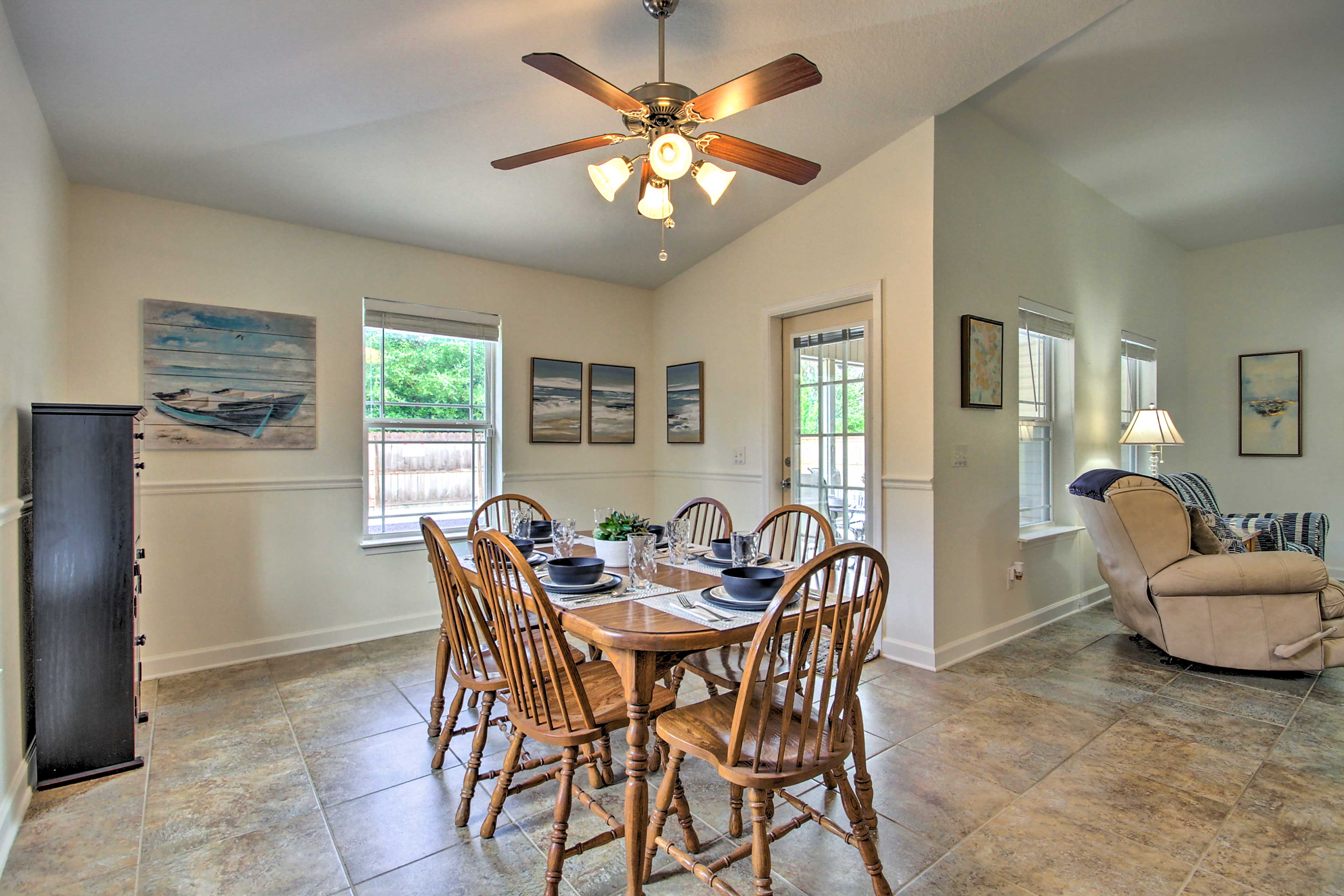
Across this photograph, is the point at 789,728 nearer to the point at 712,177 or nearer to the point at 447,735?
the point at 447,735

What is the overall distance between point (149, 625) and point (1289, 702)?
541cm

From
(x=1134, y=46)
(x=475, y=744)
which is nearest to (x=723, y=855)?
(x=475, y=744)

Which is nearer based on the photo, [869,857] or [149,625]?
[869,857]

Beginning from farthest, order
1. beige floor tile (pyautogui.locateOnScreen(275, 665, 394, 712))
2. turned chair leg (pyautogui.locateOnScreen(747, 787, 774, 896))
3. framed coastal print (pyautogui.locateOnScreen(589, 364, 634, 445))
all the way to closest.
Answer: framed coastal print (pyautogui.locateOnScreen(589, 364, 634, 445)) < beige floor tile (pyautogui.locateOnScreen(275, 665, 394, 712)) < turned chair leg (pyautogui.locateOnScreen(747, 787, 774, 896))

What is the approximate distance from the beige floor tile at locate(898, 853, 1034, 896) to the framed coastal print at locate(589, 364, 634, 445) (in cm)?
352

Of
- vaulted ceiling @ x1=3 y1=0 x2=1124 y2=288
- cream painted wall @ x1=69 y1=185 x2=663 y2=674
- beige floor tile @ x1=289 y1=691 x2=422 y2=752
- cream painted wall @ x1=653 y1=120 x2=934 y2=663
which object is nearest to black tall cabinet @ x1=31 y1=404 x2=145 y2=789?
beige floor tile @ x1=289 y1=691 x2=422 y2=752

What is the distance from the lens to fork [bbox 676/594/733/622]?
170cm

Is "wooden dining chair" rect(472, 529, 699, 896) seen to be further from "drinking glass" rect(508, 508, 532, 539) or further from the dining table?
"drinking glass" rect(508, 508, 532, 539)

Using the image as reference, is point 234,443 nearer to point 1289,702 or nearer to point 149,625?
point 149,625

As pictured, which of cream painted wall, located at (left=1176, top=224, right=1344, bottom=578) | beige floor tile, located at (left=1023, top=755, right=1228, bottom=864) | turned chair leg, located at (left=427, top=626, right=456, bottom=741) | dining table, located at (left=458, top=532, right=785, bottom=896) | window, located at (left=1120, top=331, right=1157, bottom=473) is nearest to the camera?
dining table, located at (left=458, top=532, right=785, bottom=896)

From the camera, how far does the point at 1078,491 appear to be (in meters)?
3.68

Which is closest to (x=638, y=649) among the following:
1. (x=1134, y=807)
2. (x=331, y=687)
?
(x=1134, y=807)

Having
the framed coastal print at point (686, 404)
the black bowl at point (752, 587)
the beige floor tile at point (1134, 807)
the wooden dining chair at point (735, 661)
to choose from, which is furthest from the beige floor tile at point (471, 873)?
the framed coastal print at point (686, 404)

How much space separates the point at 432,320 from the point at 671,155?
2.58m
